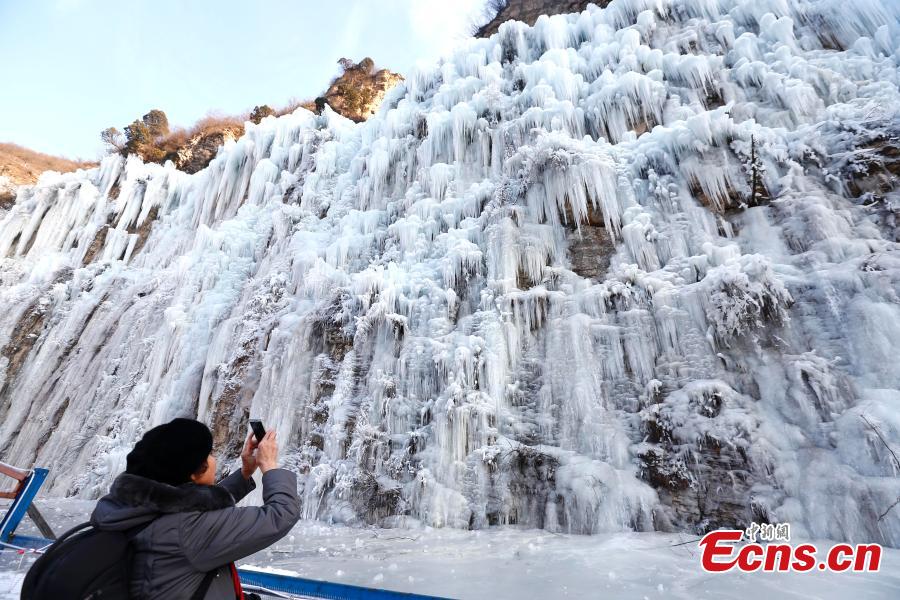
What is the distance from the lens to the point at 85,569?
1.04m

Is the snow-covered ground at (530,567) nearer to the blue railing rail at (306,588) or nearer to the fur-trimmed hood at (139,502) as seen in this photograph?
the blue railing rail at (306,588)

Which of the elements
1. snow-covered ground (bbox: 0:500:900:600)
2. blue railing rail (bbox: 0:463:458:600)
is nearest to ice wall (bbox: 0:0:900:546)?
snow-covered ground (bbox: 0:500:900:600)


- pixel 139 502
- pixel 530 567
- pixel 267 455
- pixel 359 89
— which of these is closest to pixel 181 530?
pixel 139 502

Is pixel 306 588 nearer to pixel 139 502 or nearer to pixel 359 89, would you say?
pixel 139 502

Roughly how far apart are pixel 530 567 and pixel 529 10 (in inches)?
635

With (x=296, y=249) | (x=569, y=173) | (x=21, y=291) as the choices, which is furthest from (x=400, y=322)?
(x=21, y=291)

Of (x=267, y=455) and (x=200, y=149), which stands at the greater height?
(x=200, y=149)

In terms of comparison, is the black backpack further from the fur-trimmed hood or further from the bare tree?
the bare tree

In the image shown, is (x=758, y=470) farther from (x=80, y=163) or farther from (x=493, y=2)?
(x=80, y=163)

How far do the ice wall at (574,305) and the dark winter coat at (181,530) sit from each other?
14.0 ft

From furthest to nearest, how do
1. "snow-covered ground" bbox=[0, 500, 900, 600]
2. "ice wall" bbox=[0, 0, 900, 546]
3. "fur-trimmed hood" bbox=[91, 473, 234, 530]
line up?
1. "ice wall" bbox=[0, 0, 900, 546]
2. "snow-covered ground" bbox=[0, 500, 900, 600]
3. "fur-trimmed hood" bbox=[91, 473, 234, 530]

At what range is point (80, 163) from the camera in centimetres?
2283

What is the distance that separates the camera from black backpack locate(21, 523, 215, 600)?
1000mm
